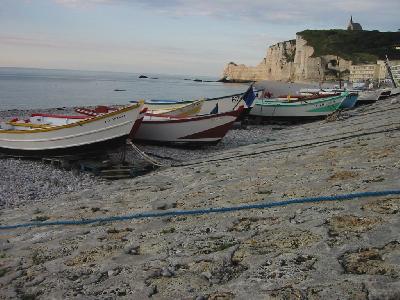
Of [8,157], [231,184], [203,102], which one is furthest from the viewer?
[203,102]

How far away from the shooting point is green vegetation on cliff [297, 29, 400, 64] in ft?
406

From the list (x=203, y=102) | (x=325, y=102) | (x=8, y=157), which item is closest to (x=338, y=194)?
(x=8, y=157)

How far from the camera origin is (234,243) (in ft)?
16.6

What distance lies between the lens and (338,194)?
Answer: 234 inches

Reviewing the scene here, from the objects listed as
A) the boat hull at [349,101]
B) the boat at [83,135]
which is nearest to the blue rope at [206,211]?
the boat at [83,135]

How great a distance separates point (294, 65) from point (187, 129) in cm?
12411

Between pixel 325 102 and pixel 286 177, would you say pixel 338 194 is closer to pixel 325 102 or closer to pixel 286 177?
pixel 286 177

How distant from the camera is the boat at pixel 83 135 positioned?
1574cm

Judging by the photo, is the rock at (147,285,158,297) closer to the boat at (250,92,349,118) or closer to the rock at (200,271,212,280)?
the rock at (200,271,212,280)

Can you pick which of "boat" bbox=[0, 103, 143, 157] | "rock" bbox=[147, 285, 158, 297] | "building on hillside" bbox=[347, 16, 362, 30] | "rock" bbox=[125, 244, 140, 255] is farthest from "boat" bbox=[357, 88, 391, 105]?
"building on hillside" bbox=[347, 16, 362, 30]

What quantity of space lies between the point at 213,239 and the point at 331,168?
3.47 meters

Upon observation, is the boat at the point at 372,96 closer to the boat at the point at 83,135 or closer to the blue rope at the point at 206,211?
the boat at the point at 83,135

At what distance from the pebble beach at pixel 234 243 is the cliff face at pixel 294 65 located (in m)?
117

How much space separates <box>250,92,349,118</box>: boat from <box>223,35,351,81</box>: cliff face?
92.7 meters
